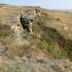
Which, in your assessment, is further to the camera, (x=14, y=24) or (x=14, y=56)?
(x=14, y=24)

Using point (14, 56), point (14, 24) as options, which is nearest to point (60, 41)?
point (14, 24)

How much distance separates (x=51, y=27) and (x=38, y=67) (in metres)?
10.6

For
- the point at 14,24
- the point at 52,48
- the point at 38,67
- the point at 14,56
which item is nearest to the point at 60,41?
the point at 52,48

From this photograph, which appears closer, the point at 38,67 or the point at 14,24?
the point at 38,67

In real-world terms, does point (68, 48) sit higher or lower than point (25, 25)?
A: lower

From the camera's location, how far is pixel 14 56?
328 inches

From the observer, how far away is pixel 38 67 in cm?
701

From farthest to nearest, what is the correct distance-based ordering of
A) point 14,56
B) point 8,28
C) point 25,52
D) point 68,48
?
point 68,48 < point 8,28 < point 25,52 < point 14,56

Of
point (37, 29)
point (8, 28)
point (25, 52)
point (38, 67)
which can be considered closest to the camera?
point (38, 67)

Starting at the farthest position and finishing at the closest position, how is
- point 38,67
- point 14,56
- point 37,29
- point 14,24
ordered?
point 37,29 → point 14,24 → point 14,56 → point 38,67

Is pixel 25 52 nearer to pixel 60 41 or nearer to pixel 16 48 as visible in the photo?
pixel 16 48

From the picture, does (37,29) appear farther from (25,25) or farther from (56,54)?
(56,54)

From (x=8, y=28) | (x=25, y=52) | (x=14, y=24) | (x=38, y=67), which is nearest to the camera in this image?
(x=38, y=67)

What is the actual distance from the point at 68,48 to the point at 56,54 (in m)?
2.21
